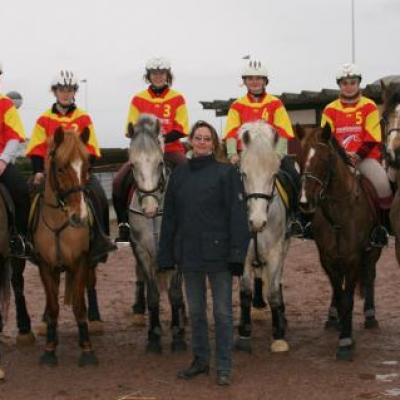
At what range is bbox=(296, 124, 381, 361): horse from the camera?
700 cm

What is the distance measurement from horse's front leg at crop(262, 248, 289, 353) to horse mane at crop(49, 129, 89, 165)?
7.25ft

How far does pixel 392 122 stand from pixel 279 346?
2.56 metres

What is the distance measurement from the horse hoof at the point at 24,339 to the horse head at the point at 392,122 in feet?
14.3

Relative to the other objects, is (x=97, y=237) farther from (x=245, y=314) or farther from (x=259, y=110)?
(x=259, y=110)

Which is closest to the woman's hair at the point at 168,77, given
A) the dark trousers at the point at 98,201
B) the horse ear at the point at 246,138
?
the dark trousers at the point at 98,201

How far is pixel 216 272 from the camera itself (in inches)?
241

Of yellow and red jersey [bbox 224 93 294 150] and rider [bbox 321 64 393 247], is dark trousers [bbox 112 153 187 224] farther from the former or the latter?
rider [bbox 321 64 393 247]

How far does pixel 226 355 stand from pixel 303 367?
3.30 ft

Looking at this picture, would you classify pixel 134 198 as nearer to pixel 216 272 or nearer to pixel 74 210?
pixel 74 210

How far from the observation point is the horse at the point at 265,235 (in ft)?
22.1

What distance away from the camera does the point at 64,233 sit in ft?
23.2

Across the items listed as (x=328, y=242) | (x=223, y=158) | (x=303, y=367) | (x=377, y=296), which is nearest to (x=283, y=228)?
(x=328, y=242)

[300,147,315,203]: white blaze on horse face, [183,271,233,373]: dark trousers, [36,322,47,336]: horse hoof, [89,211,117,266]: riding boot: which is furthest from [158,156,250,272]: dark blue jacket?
[36,322,47,336]: horse hoof

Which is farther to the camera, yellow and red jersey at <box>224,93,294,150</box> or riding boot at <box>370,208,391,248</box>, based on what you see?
yellow and red jersey at <box>224,93,294,150</box>
